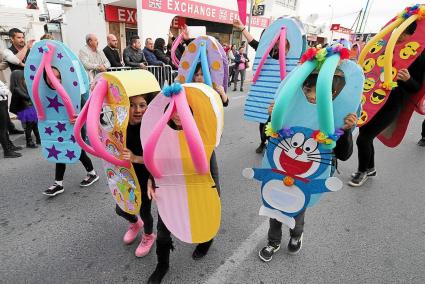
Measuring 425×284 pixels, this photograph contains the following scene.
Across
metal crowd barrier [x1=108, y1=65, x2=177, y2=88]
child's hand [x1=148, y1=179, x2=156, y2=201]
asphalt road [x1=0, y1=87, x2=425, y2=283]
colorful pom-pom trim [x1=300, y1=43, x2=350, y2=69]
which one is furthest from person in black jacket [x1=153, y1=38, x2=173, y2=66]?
colorful pom-pom trim [x1=300, y1=43, x2=350, y2=69]

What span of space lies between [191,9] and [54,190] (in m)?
11.8

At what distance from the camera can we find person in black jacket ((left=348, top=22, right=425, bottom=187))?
8.71ft

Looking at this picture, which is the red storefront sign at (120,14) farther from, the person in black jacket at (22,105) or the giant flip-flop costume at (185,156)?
the giant flip-flop costume at (185,156)

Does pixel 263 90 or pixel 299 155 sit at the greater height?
pixel 263 90

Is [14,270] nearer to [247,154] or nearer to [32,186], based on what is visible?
[32,186]

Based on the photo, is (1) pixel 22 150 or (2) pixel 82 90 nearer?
(2) pixel 82 90

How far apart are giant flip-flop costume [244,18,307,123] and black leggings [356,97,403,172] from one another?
43.1 inches

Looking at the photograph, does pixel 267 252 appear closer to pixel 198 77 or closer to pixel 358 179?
pixel 198 77

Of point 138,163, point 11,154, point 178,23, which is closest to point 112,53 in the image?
point 11,154

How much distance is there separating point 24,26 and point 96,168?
1683 centimetres

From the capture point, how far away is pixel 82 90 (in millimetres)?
2473

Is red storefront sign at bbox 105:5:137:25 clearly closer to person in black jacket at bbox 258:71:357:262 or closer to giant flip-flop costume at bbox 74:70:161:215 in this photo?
giant flip-flop costume at bbox 74:70:161:215

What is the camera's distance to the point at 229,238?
2.31m

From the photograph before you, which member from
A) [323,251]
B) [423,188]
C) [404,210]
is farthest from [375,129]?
[323,251]
